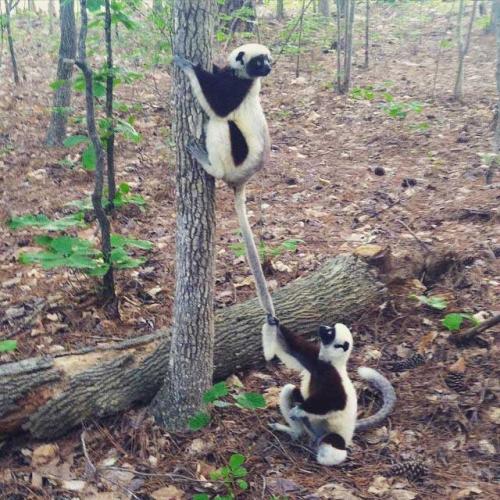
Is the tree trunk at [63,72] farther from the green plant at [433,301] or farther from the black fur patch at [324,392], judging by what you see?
the black fur patch at [324,392]

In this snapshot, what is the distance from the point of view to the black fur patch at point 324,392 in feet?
14.5

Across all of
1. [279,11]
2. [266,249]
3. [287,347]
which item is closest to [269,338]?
[287,347]

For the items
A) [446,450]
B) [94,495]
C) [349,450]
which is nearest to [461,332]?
[446,450]

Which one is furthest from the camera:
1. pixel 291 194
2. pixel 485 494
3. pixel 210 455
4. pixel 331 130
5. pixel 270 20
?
pixel 270 20

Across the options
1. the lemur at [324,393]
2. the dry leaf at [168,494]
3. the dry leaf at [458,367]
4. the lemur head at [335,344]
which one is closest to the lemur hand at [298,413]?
the lemur at [324,393]

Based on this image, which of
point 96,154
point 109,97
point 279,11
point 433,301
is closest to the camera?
point 96,154

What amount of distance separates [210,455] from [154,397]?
0.77 meters

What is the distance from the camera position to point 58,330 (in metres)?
5.70

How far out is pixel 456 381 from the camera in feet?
16.2

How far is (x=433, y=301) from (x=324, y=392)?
1847 millimetres

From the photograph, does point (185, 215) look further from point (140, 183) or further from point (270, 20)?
point (270, 20)

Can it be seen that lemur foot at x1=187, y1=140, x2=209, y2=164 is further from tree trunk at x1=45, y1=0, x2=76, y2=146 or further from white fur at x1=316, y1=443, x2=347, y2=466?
tree trunk at x1=45, y1=0, x2=76, y2=146

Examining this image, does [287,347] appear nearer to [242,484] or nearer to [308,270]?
[242,484]

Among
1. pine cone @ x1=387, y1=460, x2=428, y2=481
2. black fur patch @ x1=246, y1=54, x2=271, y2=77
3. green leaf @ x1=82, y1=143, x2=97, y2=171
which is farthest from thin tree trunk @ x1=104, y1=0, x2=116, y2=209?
pine cone @ x1=387, y1=460, x2=428, y2=481
